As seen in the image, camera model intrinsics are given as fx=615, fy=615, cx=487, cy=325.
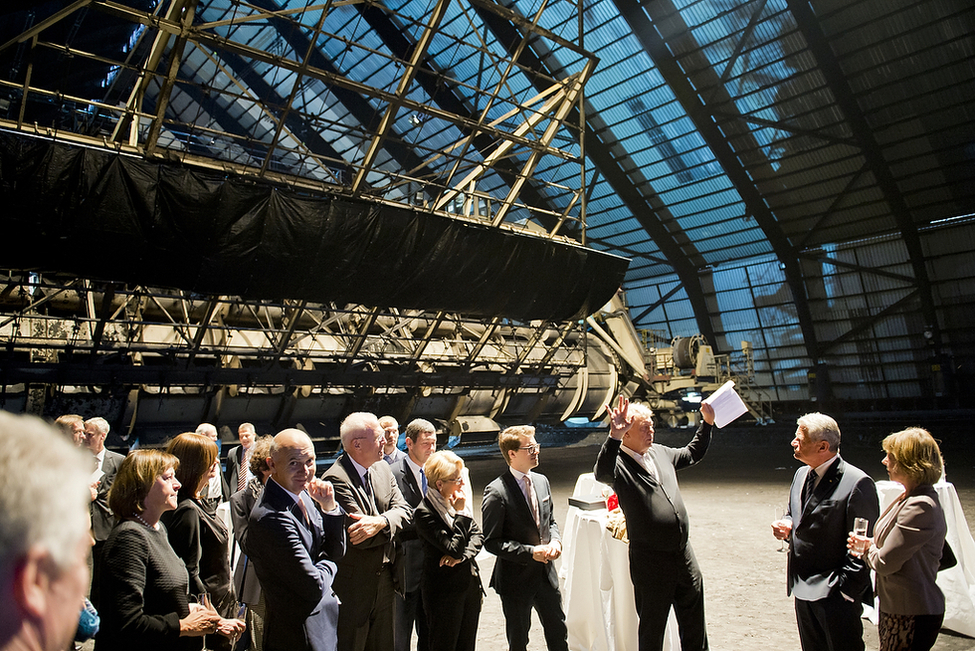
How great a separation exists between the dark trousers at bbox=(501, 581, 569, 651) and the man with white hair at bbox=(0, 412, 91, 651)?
139 inches

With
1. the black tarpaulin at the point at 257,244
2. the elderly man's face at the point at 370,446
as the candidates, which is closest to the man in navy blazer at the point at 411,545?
the elderly man's face at the point at 370,446

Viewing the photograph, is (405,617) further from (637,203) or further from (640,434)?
(637,203)

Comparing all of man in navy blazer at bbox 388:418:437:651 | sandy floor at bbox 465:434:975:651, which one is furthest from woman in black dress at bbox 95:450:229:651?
sandy floor at bbox 465:434:975:651

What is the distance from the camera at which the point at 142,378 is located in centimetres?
1251

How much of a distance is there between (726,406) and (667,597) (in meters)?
1.39

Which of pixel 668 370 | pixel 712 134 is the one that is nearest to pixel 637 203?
pixel 712 134

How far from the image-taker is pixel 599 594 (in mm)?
4891

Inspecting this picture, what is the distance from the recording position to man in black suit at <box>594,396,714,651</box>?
3957 mm

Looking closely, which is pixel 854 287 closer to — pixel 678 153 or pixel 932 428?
pixel 932 428

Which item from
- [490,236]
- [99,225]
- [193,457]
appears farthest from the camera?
[490,236]

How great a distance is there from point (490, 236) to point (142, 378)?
25.9 feet

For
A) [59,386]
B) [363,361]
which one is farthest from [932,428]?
[59,386]

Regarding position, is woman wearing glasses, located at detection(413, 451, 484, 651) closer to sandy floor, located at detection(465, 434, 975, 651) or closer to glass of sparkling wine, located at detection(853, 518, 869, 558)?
sandy floor, located at detection(465, 434, 975, 651)

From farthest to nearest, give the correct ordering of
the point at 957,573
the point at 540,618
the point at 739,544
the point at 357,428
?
the point at 739,544
the point at 957,573
the point at 540,618
the point at 357,428
